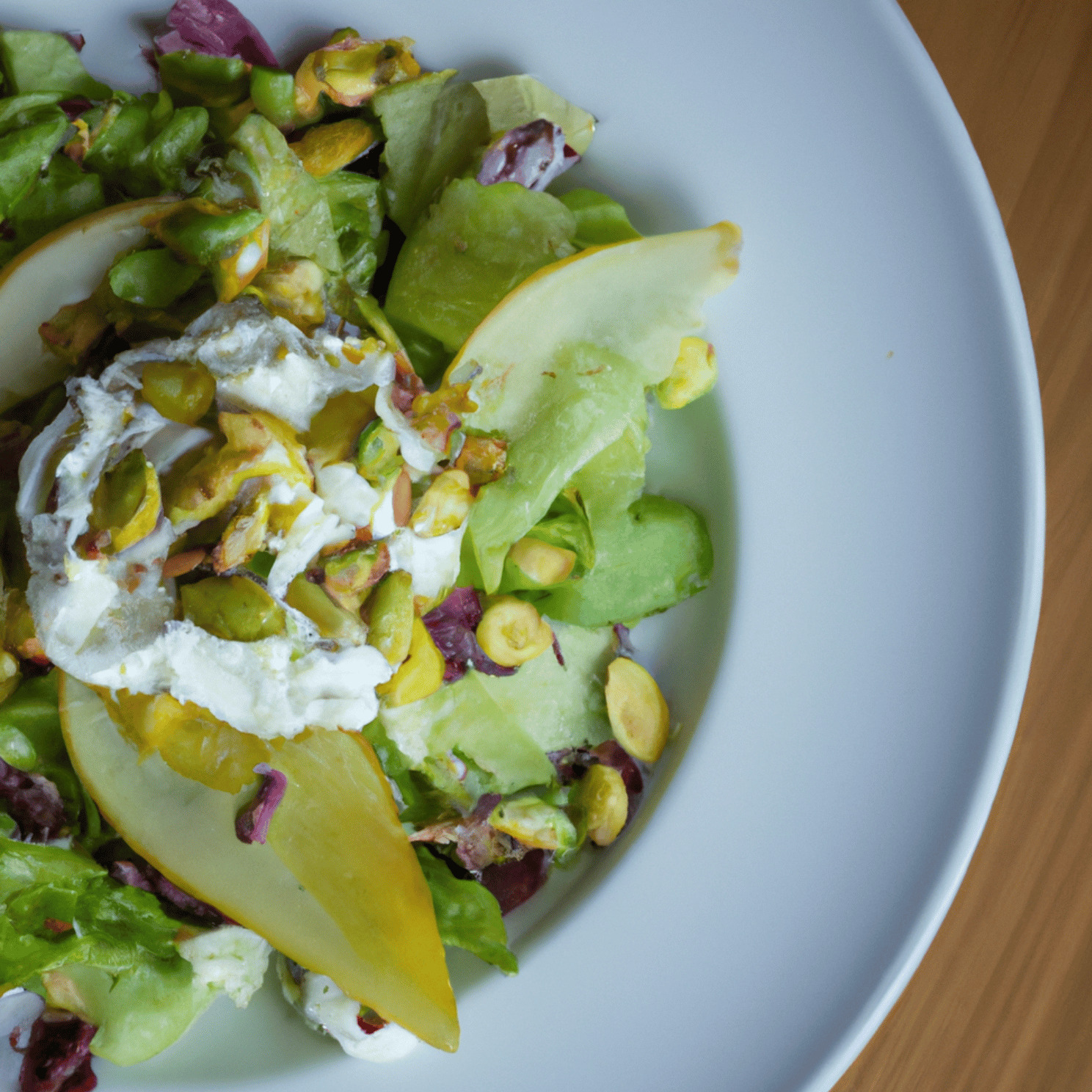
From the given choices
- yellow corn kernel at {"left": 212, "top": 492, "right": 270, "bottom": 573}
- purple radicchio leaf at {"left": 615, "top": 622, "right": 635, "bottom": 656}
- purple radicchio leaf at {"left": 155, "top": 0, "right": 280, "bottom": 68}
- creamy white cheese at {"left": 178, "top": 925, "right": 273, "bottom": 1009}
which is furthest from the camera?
purple radicchio leaf at {"left": 615, "top": 622, "right": 635, "bottom": 656}

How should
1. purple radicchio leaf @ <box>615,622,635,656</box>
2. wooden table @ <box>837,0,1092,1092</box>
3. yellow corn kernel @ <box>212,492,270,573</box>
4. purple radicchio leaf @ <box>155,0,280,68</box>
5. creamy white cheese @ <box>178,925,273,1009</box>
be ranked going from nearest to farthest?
yellow corn kernel @ <box>212,492,270,573</box>
purple radicchio leaf @ <box>155,0,280,68</box>
creamy white cheese @ <box>178,925,273,1009</box>
purple radicchio leaf @ <box>615,622,635,656</box>
wooden table @ <box>837,0,1092,1092</box>

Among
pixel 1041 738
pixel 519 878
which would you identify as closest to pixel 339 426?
pixel 519 878

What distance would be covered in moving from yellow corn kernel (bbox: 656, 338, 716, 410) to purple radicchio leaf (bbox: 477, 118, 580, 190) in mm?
257

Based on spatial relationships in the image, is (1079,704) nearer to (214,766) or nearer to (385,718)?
(385,718)

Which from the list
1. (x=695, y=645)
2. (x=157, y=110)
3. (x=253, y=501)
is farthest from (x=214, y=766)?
(x=157, y=110)

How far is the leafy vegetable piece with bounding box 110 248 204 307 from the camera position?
2.84 ft

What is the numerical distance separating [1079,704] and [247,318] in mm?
1306

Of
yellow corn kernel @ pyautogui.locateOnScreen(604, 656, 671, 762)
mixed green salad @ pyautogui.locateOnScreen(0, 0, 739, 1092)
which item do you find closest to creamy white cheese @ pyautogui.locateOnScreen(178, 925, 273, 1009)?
mixed green salad @ pyautogui.locateOnScreen(0, 0, 739, 1092)

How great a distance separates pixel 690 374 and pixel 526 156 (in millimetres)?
311

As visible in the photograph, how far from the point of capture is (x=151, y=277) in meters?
0.88

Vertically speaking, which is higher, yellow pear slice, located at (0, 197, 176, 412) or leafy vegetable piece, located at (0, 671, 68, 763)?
yellow pear slice, located at (0, 197, 176, 412)

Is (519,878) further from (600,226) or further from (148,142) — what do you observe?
(148,142)

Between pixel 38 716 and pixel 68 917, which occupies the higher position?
pixel 38 716

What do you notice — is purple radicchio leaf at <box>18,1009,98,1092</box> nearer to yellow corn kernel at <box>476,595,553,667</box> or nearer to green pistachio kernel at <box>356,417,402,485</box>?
yellow corn kernel at <box>476,595,553,667</box>
